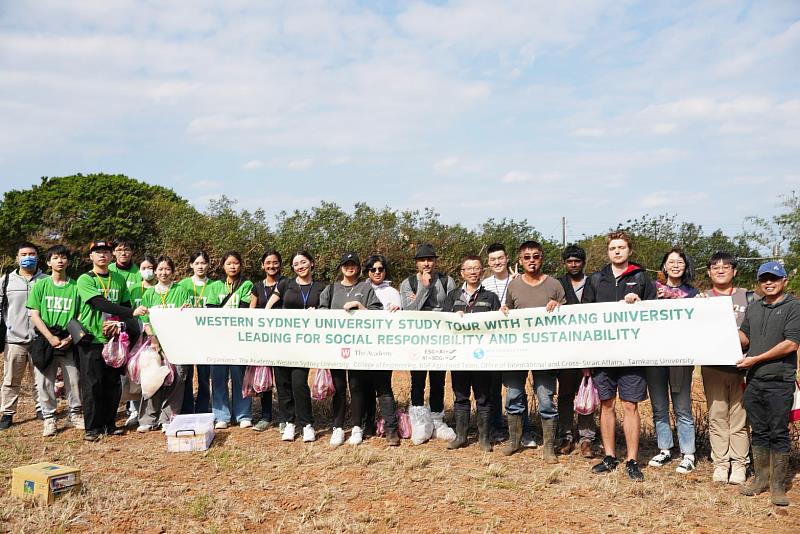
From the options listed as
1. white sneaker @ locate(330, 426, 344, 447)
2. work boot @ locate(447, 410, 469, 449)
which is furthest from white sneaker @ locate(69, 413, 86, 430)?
work boot @ locate(447, 410, 469, 449)

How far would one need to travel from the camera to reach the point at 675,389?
5727 millimetres

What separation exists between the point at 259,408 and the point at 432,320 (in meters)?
3.33

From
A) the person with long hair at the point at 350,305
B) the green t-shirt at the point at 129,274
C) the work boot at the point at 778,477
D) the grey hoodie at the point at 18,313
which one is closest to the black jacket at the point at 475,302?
the person with long hair at the point at 350,305

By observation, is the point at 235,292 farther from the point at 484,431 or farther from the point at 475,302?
the point at 484,431

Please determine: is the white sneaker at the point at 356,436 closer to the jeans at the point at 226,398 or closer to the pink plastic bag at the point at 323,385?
the pink plastic bag at the point at 323,385

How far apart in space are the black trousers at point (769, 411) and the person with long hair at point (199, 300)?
5360 mm

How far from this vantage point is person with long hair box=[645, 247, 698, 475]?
5625mm

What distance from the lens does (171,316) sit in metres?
6.79

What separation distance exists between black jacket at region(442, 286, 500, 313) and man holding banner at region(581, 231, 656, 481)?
978 millimetres

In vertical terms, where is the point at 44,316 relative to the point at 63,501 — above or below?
above

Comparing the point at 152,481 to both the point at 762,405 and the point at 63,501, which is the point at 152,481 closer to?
the point at 63,501

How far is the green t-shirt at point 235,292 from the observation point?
695 cm

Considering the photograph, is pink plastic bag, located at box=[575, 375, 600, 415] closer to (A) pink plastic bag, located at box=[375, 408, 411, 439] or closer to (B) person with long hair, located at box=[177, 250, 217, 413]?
(A) pink plastic bag, located at box=[375, 408, 411, 439]

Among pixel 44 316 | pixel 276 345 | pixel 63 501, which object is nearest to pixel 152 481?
pixel 63 501
